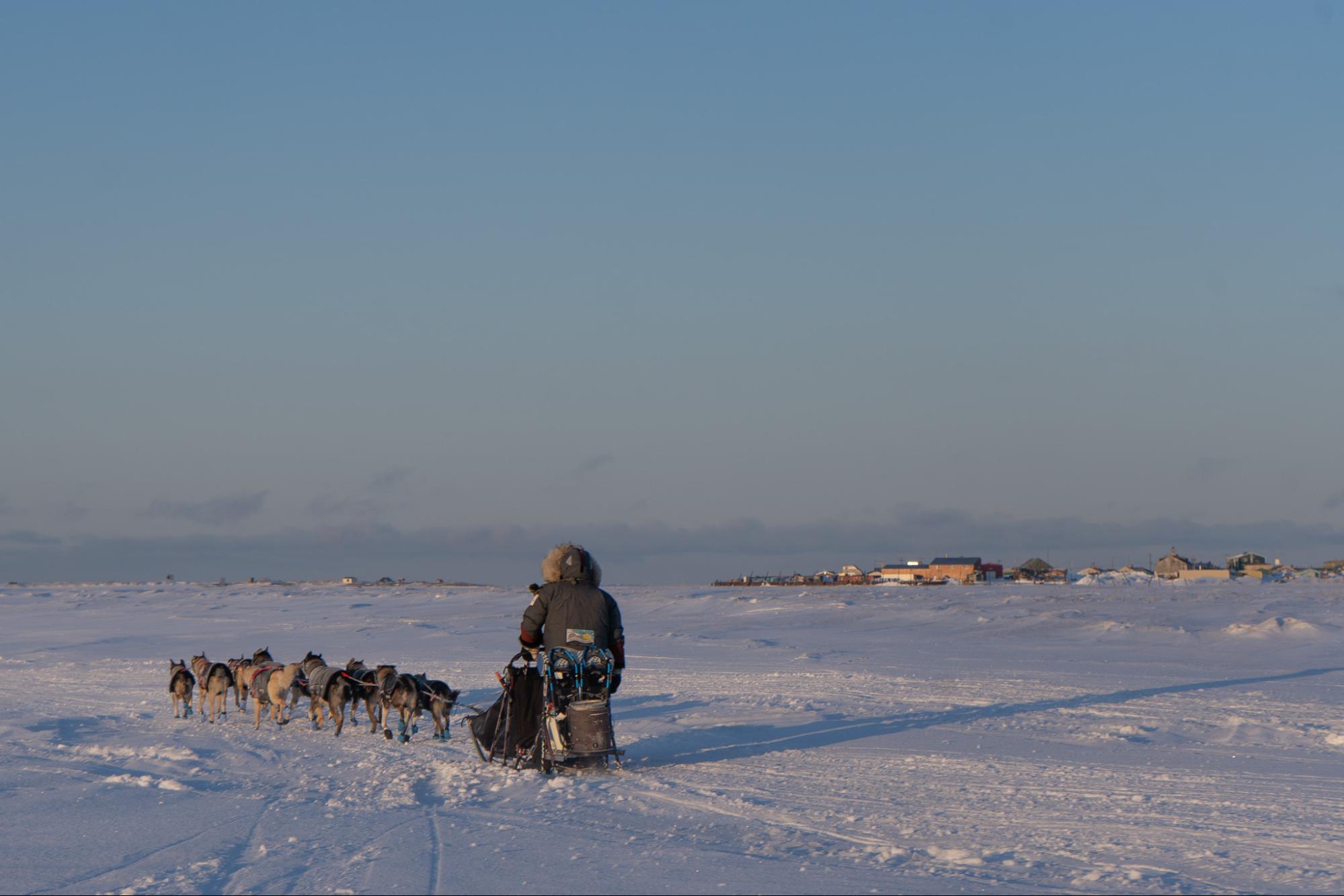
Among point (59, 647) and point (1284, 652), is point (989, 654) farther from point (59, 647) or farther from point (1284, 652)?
point (59, 647)

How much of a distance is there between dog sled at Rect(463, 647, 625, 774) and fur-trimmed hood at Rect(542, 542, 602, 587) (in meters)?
0.61

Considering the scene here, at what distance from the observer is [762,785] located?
31.8 feet

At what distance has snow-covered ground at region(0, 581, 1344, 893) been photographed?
6996mm

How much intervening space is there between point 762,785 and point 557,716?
1779 millimetres

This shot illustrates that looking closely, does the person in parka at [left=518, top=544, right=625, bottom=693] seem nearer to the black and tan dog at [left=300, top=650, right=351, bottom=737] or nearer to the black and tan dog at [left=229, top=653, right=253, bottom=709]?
the black and tan dog at [left=300, top=650, right=351, bottom=737]

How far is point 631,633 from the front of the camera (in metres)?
29.0

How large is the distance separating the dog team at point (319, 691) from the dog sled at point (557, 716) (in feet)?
7.55

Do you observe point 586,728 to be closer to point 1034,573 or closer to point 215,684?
point 215,684

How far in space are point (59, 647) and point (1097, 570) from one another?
61819 mm

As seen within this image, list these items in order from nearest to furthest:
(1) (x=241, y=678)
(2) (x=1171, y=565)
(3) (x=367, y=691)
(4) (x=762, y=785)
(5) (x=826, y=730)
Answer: (4) (x=762, y=785)
(5) (x=826, y=730)
(3) (x=367, y=691)
(1) (x=241, y=678)
(2) (x=1171, y=565)

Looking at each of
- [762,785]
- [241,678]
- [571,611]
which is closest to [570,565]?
[571,611]

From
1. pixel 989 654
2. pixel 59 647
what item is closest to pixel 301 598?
pixel 59 647

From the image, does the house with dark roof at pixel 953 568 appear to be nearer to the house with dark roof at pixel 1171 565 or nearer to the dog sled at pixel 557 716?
the house with dark roof at pixel 1171 565

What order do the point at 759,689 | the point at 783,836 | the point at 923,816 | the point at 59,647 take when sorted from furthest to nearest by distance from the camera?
the point at 59,647 → the point at 759,689 → the point at 923,816 → the point at 783,836
